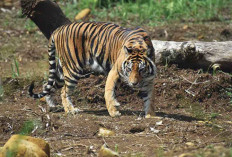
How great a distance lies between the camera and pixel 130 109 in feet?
23.8

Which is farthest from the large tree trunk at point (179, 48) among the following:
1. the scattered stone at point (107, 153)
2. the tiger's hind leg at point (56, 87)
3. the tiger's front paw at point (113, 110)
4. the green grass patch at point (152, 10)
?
the scattered stone at point (107, 153)

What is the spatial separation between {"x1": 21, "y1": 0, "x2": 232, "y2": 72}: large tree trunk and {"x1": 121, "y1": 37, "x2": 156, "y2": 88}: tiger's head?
1468 mm

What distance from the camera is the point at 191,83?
7.42 meters

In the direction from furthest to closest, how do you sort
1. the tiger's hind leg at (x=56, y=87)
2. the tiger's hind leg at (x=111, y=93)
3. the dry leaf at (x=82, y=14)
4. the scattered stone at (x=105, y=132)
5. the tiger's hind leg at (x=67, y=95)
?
the dry leaf at (x=82, y=14)
the tiger's hind leg at (x=56, y=87)
the tiger's hind leg at (x=67, y=95)
the tiger's hind leg at (x=111, y=93)
the scattered stone at (x=105, y=132)

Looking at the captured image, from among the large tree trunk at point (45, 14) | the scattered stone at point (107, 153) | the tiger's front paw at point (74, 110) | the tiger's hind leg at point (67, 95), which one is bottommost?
the tiger's front paw at point (74, 110)

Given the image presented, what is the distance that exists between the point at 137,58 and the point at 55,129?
55.0 inches

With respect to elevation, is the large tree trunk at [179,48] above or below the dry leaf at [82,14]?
above

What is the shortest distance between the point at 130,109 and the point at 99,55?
3.00ft

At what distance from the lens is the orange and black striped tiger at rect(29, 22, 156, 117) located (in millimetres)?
6332

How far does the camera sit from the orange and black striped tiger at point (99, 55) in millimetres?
6332

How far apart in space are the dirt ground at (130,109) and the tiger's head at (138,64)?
48cm

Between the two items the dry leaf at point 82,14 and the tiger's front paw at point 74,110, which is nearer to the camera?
the tiger's front paw at point 74,110

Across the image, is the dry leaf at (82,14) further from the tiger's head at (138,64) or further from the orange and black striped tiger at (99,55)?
the tiger's head at (138,64)

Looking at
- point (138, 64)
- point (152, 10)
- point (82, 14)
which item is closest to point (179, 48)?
point (138, 64)
